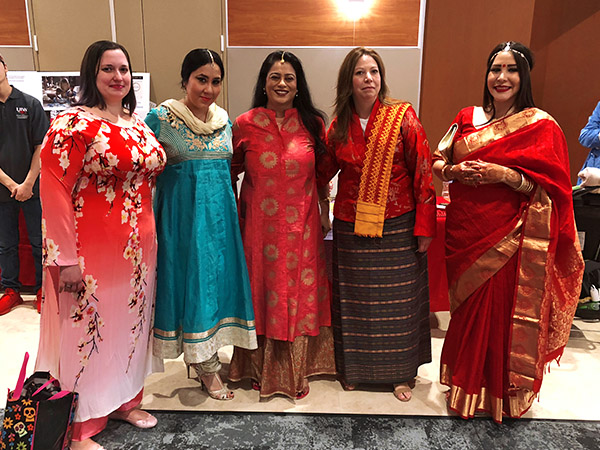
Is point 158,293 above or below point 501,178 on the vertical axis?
below

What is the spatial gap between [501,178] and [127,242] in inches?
55.4

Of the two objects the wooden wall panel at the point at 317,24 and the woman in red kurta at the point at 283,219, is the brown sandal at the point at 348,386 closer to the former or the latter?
the woman in red kurta at the point at 283,219

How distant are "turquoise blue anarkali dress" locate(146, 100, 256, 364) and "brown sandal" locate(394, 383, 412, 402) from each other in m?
0.73

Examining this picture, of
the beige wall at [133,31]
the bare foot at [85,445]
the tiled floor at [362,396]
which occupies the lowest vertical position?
the tiled floor at [362,396]

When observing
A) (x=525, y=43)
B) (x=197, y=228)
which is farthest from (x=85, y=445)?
(x=525, y=43)

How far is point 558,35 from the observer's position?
4102mm

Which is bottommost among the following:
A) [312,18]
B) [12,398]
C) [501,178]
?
[12,398]

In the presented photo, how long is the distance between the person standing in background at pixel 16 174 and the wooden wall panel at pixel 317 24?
1.95m

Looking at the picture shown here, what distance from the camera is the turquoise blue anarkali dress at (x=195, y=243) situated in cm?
175

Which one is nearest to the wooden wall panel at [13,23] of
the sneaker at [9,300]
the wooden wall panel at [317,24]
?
the wooden wall panel at [317,24]

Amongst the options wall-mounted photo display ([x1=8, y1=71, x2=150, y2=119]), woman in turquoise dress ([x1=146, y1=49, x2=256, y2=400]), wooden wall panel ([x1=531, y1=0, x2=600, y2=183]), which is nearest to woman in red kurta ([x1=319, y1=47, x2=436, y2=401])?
woman in turquoise dress ([x1=146, y1=49, x2=256, y2=400])

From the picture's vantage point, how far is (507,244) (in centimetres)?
173

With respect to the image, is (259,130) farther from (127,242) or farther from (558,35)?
Result: (558,35)

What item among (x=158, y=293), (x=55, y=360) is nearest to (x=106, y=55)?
(x=158, y=293)
